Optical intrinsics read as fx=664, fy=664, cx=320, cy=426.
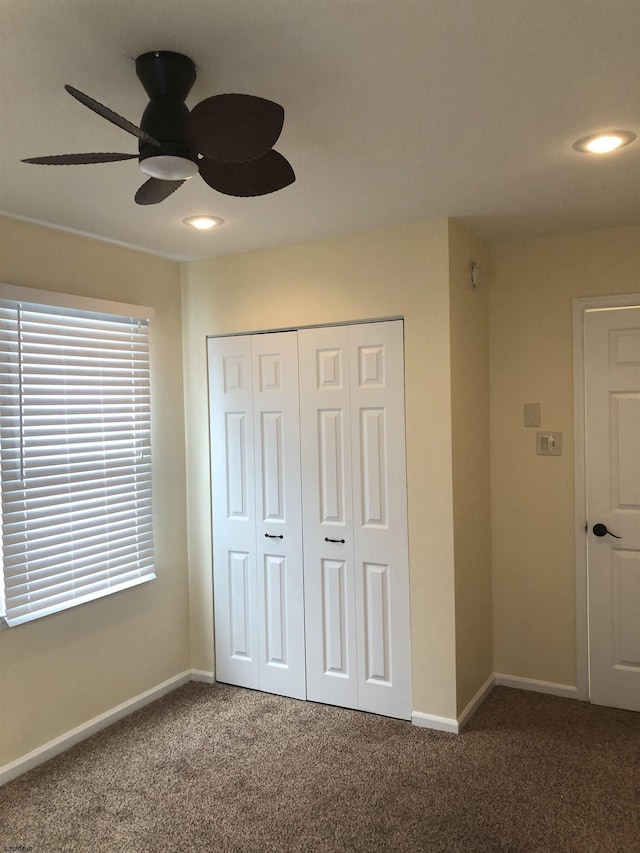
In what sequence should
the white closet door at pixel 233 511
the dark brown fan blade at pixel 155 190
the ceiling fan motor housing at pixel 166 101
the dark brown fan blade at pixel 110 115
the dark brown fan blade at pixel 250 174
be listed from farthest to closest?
1. the white closet door at pixel 233 511
2. the dark brown fan blade at pixel 155 190
3. the dark brown fan blade at pixel 250 174
4. the ceiling fan motor housing at pixel 166 101
5. the dark brown fan blade at pixel 110 115

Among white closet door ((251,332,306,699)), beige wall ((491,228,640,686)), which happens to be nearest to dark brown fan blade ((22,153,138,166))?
white closet door ((251,332,306,699))

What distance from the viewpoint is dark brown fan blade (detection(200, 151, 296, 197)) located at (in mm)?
1710

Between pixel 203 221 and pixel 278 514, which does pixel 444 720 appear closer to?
pixel 278 514

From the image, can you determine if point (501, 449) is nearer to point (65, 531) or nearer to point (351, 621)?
point (351, 621)

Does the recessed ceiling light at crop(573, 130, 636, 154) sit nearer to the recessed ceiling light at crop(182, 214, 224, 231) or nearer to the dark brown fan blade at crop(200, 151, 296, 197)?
the dark brown fan blade at crop(200, 151, 296, 197)

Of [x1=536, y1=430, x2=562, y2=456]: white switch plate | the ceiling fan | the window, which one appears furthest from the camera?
[x1=536, y1=430, x2=562, y2=456]: white switch plate

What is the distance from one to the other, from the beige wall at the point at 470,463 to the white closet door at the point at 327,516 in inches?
21.9

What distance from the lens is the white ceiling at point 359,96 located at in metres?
1.50

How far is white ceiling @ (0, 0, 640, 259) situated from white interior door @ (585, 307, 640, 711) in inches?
27.4

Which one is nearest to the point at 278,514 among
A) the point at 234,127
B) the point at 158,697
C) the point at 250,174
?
the point at 158,697

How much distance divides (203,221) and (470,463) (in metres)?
1.77

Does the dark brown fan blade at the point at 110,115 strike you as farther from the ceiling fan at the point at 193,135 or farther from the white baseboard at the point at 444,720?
the white baseboard at the point at 444,720

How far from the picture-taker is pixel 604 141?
7.39 feet

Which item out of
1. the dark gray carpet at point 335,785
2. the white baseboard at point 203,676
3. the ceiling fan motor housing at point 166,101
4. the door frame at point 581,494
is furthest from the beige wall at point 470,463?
the ceiling fan motor housing at point 166,101
